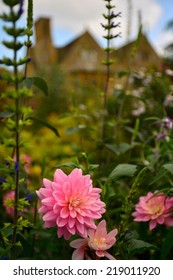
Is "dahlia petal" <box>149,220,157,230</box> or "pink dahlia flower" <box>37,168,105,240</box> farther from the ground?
"pink dahlia flower" <box>37,168,105,240</box>

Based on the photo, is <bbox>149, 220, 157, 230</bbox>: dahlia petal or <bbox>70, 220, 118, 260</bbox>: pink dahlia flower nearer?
<bbox>70, 220, 118, 260</bbox>: pink dahlia flower

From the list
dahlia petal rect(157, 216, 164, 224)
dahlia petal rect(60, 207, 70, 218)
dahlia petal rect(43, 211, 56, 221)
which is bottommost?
dahlia petal rect(157, 216, 164, 224)

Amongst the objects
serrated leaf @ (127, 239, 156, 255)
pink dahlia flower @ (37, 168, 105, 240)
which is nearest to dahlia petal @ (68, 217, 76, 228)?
pink dahlia flower @ (37, 168, 105, 240)

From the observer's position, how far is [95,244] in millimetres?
851

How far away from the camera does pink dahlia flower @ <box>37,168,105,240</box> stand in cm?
82

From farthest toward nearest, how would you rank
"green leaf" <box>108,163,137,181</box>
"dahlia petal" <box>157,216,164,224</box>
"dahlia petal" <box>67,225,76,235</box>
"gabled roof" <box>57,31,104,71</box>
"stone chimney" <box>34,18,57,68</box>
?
"stone chimney" <box>34,18,57,68</box>, "gabled roof" <box>57,31,104,71</box>, "dahlia petal" <box>157,216,164,224</box>, "green leaf" <box>108,163,137,181</box>, "dahlia petal" <box>67,225,76,235</box>

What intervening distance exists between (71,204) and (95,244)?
9 cm

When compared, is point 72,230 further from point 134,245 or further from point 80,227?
point 134,245

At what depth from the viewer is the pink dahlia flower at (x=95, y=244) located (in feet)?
2.80

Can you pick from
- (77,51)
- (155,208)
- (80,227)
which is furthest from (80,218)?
(77,51)

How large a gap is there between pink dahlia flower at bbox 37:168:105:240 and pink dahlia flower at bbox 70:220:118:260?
0.08 ft

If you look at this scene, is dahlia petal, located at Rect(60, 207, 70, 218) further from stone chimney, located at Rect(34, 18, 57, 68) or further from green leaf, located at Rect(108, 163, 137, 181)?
stone chimney, located at Rect(34, 18, 57, 68)
